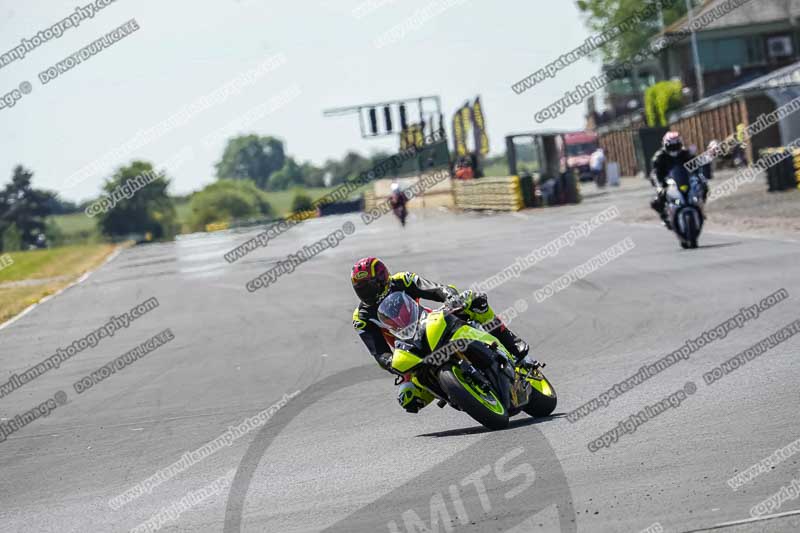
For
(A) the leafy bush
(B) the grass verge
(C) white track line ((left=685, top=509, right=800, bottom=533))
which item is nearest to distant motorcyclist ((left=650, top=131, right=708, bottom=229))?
(B) the grass verge

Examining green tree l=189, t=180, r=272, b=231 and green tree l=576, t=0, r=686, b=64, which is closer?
green tree l=576, t=0, r=686, b=64

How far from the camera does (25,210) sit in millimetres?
127625

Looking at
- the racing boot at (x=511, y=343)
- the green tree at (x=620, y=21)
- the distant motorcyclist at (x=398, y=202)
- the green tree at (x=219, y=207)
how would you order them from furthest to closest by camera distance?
the green tree at (x=219, y=207) < the green tree at (x=620, y=21) < the distant motorcyclist at (x=398, y=202) < the racing boot at (x=511, y=343)

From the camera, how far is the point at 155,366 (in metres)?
15.6

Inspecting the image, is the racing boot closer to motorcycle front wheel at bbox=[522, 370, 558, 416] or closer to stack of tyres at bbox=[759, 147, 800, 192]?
motorcycle front wheel at bbox=[522, 370, 558, 416]

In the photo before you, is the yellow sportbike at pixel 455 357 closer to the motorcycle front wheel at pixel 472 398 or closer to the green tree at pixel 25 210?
the motorcycle front wheel at pixel 472 398

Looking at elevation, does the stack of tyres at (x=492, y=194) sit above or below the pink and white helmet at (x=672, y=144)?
below

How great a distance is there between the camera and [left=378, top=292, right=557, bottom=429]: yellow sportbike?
28.1 ft

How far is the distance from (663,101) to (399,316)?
6362 centimetres

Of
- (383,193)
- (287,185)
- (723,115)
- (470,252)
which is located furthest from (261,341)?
(287,185)

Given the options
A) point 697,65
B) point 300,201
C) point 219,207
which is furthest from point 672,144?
point 300,201

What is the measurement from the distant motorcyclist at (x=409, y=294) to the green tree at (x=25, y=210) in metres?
118

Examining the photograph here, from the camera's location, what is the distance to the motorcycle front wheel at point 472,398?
852cm

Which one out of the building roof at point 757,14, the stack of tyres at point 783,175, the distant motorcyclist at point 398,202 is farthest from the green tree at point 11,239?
the stack of tyres at point 783,175
